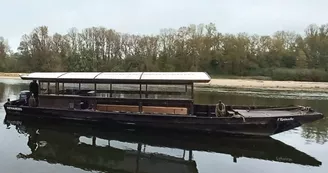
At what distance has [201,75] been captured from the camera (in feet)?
60.3

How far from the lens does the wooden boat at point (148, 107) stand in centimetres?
1712

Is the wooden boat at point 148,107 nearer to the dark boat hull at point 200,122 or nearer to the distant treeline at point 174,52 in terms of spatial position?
the dark boat hull at point 200,122

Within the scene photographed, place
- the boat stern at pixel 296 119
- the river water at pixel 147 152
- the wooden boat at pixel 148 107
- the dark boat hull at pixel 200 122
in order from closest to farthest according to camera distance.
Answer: the river water at pixel 147 152 < the boat stern at pixel 296 119 < the dark boat hull at pixel 200 122 < the wooden boat at pixel 148 107

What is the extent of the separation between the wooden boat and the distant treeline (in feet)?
198

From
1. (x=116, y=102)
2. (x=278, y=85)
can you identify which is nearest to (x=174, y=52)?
(x=278, y=85)

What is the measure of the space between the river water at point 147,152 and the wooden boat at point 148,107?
0.67 m

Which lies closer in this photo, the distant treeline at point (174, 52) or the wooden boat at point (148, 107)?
the wooden boat at point (148, 107)

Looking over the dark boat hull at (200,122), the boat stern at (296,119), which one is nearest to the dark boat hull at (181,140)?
the dark boat hull at (200,122)

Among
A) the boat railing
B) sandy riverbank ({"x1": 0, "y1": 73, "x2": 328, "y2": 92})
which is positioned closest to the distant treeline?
sandy riverbank ({"x1": 0, "y1": 73, "x2": 328, "y2": 92})

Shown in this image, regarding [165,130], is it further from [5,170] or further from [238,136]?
[5,170]

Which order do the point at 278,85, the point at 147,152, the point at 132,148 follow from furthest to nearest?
the point at 278,85 → the point at 132,148 → the point at 147,152

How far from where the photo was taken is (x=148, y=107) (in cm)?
1900

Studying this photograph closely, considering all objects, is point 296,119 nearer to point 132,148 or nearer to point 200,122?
point 200,122

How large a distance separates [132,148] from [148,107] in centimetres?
384
